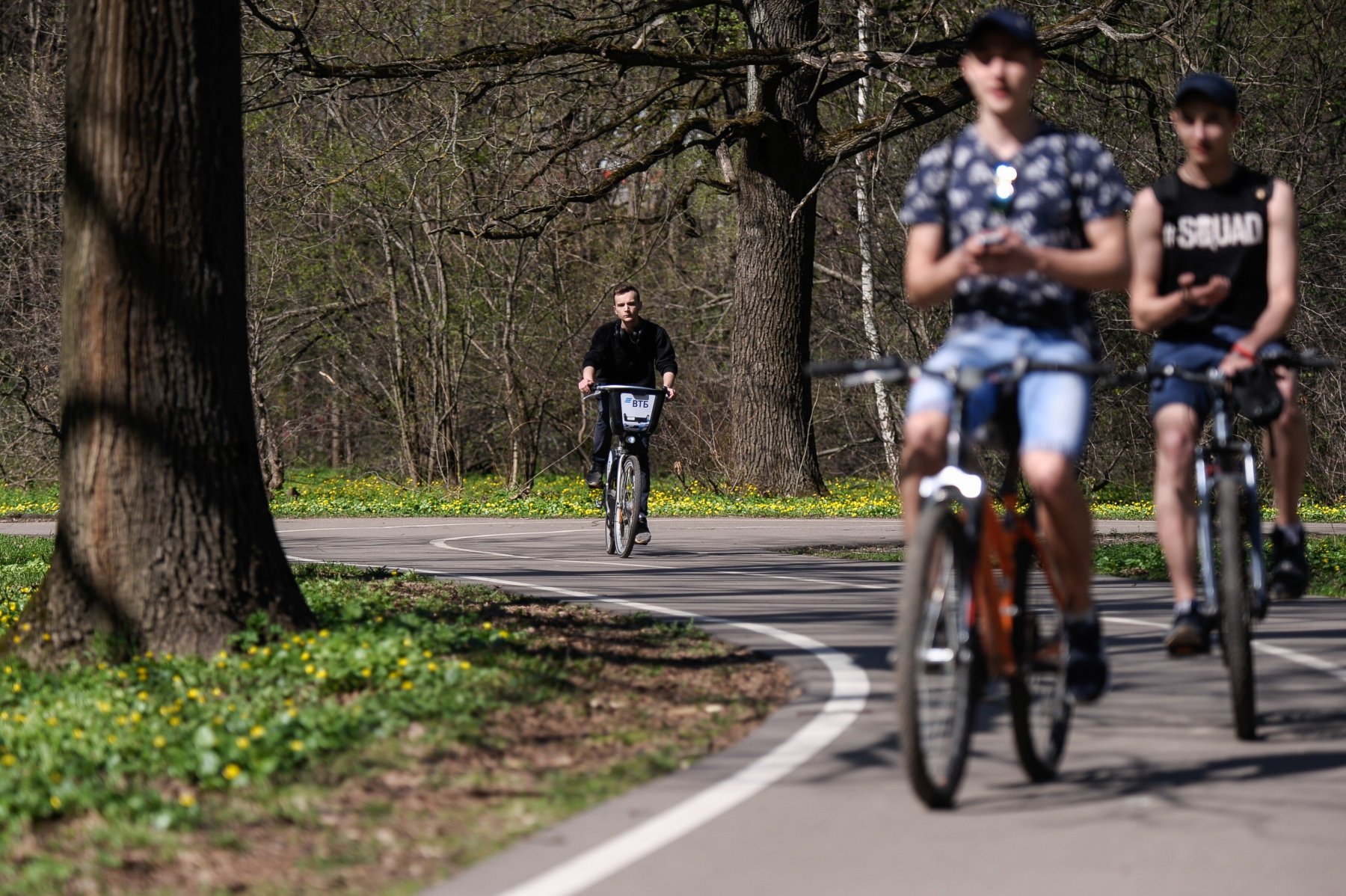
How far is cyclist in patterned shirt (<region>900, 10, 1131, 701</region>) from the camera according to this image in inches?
204

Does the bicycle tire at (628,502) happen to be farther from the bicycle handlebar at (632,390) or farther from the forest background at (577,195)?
the forest background at (577,195)

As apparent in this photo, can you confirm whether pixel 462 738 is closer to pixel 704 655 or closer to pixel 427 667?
pixel 427 667

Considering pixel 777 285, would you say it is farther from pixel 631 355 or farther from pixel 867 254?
pixel 631 355

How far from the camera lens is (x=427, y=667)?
6.86m

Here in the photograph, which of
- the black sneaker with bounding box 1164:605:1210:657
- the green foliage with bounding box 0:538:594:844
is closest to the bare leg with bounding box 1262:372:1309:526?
the black sneaker with bounding box 1164:605:1210:657

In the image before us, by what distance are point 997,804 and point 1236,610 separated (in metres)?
1.34

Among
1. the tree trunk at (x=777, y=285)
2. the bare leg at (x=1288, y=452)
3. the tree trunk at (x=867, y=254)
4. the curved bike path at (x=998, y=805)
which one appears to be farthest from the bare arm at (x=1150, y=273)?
the tree trunk at (x=777, y=285)

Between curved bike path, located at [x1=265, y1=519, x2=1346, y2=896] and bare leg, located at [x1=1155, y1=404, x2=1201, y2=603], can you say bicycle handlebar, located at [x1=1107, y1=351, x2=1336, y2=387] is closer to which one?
bare leg, located at [x1=1155, y1=404, x2=1201, y2=603]

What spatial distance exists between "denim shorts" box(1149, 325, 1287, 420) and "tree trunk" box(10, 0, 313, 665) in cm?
379

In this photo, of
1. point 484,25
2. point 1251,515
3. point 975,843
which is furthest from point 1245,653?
point 484,25

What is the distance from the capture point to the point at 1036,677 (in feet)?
17.8

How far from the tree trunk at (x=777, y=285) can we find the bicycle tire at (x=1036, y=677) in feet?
59.1

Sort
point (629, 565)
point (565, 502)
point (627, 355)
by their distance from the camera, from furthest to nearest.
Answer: point (565, 502) → point (627, 355) → point (629, 565)

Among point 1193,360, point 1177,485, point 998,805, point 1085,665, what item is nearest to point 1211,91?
point 1193,360
